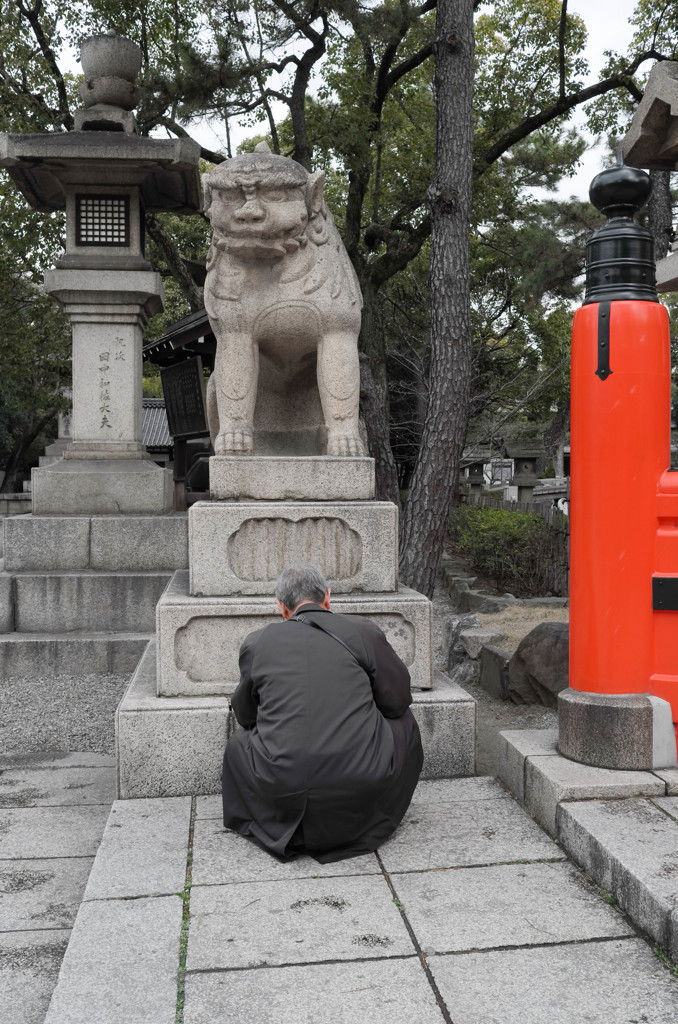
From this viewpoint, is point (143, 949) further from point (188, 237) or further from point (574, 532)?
point (188, 237)

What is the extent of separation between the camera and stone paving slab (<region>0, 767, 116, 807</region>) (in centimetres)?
395

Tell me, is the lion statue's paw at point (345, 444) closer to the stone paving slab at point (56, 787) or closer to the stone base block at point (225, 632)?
the stone base block at point (225, 632)

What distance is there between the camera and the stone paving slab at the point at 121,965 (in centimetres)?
207

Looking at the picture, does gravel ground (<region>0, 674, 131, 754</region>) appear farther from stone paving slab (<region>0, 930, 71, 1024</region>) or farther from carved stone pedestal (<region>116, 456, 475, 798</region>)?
stone paving slab (<region>0, 930, 71, 1024</region>)

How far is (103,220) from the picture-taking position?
24.9 ft

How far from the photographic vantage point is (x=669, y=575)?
130 inches

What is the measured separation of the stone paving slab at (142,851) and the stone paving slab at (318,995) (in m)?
0.57

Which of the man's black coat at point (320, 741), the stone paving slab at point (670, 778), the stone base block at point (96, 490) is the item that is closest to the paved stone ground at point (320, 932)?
the man's black coat at point (320, 741)

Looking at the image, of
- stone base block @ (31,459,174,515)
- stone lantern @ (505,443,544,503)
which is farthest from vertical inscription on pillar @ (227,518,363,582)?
stone lantern @ (505,443,544,503)

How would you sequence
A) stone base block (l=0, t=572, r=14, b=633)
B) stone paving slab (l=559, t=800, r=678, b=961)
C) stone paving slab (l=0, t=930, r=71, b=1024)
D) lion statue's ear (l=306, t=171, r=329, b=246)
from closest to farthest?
stone paving slab (l=0, t=930, r=71, b=1024), stone paving slab (l=559, t=800, r=678, b=961), lion statue's ear (l=306, t=171, r=329, b=246), stone base block (l=0, t=572, r=14, b=633)

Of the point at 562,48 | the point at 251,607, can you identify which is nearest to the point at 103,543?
the point at 251,607

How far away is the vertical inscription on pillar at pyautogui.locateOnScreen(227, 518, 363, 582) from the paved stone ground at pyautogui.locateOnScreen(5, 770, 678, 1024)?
1095 mm

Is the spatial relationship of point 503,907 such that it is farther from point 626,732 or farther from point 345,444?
point 345,444

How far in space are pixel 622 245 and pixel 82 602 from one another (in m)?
4.60
